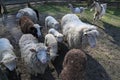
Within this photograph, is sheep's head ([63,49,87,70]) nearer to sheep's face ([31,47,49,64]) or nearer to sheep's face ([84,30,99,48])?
sheep's face ([31,47,49,64])

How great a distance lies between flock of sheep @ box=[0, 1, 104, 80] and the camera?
8.23m

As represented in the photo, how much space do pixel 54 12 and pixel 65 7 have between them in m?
2.86

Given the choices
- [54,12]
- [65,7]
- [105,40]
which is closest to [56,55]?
[105,40]

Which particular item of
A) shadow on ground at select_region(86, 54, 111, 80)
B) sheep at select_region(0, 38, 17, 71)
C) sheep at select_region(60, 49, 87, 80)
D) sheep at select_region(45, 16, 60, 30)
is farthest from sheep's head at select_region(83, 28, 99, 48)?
sheep at select_region(0, 38, 17, 71)

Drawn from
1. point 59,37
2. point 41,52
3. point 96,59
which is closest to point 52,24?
point 59,37

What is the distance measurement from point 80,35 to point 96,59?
4.36ft

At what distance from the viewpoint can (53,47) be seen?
10164 mm

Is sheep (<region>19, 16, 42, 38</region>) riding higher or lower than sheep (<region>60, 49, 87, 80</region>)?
higher

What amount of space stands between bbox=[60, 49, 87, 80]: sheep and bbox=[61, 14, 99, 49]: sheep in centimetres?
168

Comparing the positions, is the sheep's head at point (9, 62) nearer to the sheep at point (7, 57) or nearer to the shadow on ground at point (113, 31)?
the sheep at point (7, 57)

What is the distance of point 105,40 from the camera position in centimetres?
1264

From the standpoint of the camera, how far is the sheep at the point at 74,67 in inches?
312

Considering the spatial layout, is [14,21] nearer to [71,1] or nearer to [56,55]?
[56,55]

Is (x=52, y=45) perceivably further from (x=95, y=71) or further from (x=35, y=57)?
(x=95, y=71)
